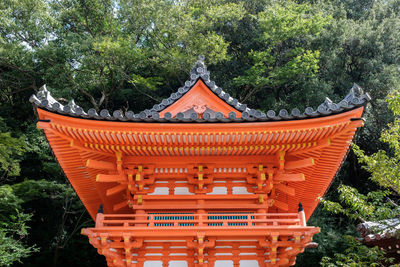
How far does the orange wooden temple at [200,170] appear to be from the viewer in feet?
20.3

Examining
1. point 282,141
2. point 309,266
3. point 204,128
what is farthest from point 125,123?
point 309,266

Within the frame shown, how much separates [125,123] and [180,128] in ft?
3.14

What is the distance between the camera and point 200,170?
7.23 m

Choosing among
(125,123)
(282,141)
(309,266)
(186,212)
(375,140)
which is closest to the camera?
(125,123)

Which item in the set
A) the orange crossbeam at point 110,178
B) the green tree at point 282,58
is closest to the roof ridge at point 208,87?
the orange crossbeam at point 110,178

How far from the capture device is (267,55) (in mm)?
20172

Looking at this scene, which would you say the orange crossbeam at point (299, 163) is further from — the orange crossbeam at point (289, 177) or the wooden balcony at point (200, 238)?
the wooden balcony at point (200, 238)

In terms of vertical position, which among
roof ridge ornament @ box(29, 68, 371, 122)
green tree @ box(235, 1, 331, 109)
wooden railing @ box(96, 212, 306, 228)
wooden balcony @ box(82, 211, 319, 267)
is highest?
green tree @ box(235, 1, 331, 109)

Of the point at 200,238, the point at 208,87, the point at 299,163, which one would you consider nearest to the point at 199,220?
the point at 200,238

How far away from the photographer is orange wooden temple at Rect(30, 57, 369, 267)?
618 cm

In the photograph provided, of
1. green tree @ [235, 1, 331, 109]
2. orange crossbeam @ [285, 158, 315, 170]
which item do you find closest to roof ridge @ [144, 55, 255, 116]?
orange crossbeam @ [285, 158, 315, 170]

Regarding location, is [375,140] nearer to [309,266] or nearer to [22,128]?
[309,266]

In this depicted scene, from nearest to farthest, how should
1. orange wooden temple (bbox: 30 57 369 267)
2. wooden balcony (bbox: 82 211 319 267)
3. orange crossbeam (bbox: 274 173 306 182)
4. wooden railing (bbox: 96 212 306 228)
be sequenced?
orange wooden temple (bbox: 30 57 369 267), wooden balcony (bbox: 82 211 319 267), wooden railing (bbox: 96 212 306 228), orange crossbeam (bbox: 274 173 306 182)

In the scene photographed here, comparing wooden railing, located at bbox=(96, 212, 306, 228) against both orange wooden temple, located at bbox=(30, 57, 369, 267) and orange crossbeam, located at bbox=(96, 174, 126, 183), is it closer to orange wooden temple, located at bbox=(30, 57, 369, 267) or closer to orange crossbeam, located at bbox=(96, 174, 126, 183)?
orange wooden temple, located at bbox=(30, 57, 369, 267)
